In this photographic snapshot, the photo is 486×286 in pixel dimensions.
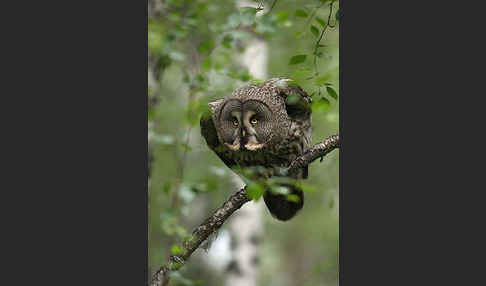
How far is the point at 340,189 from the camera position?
242 cm

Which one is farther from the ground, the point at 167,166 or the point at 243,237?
the point at 167,166

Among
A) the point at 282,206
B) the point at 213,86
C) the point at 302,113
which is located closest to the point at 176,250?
the point at 282,206

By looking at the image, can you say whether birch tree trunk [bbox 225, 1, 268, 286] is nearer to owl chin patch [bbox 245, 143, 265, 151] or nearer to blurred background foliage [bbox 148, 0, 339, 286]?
blurred background foliage [bbox 148, 0, 339, 286]

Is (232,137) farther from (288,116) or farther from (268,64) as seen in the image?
(268,64)

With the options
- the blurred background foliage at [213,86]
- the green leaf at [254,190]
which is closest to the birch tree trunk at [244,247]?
the blurred background foliage at [213,86]

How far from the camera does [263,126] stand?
3.38m

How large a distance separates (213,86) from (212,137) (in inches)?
19.5

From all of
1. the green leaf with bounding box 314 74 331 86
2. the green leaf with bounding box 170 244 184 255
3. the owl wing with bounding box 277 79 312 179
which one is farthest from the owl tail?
the green leaf with bounding box 314 74 331 86

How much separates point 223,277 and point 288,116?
8.75 feet

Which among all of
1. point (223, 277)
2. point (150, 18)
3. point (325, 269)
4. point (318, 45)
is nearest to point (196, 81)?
point (150, 18)

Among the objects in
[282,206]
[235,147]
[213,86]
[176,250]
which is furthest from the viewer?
[213,86]

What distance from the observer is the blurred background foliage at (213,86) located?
9.02 feet

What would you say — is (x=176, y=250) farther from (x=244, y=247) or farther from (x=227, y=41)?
(x=244, y=247)

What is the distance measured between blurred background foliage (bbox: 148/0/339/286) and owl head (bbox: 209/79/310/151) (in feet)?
0.44
